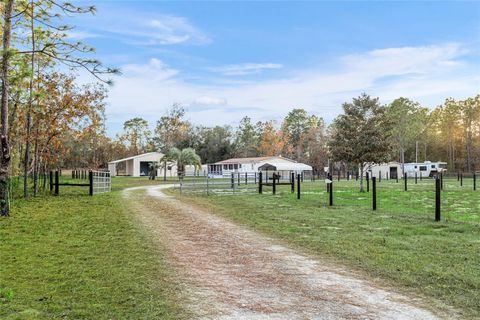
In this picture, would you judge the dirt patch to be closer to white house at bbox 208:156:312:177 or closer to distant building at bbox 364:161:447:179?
white house at bbox 208:156:312:177

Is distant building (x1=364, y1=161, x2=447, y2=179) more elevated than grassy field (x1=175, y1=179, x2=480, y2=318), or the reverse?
distant building (x1=364, y1=161, x2=447, y2=179)

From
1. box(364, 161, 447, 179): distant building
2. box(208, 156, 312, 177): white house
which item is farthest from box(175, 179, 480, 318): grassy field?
box(364, 161, 447, 179): distant building

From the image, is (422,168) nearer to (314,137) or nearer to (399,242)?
(314,137)

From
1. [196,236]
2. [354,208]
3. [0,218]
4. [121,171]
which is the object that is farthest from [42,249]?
[121,171]

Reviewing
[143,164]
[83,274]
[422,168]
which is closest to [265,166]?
[143,164]

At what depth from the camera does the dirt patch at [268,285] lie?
4.05 metres

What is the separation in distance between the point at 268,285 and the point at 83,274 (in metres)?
2.37

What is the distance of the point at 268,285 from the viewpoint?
4.98 m

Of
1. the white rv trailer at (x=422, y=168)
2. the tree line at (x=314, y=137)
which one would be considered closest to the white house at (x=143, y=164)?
the tree line at (x=314, y=137)

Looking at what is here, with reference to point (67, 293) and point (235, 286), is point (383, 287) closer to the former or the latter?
point (235, 286)

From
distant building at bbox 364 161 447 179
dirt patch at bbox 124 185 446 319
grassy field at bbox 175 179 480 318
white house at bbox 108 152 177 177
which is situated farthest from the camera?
white house at bbox 108 152 177 177

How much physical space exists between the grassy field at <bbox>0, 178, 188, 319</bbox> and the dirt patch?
1.16ft

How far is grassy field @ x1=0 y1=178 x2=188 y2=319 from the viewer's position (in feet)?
13.6

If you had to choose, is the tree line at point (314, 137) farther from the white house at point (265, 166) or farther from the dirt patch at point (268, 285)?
the dirt patch at point (268, 285)
